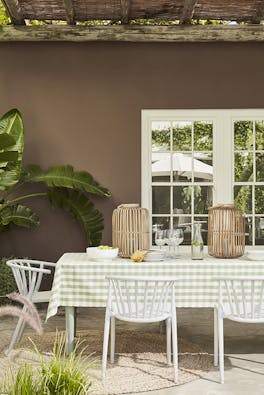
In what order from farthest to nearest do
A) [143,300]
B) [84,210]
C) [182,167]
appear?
[182,167] → [84,210] → [143,300]

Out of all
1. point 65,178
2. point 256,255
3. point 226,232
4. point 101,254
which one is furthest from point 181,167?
point 101,254

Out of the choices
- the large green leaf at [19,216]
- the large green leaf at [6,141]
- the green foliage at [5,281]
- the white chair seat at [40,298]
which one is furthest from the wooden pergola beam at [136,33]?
the white chair seat at [40,298]

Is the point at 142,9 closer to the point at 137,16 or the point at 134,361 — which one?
the point at 137,16

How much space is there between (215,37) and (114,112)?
4.99 ft

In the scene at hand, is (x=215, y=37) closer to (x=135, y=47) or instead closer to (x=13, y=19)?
(x=135, y=47)

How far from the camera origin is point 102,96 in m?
8.12

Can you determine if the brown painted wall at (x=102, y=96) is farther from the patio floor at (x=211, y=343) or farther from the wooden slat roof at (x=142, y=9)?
the patio floor at (x=211, y=343)

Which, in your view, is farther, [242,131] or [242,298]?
[242,131]

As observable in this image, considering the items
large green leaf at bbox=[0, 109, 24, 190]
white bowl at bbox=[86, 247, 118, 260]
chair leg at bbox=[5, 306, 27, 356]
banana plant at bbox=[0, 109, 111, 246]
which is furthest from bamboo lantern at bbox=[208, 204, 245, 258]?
large green leaf at bbox=[0, 109, 24, 190]

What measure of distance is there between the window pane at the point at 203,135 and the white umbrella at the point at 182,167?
0.21 m

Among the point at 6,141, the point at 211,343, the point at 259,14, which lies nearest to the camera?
the point at 211,343

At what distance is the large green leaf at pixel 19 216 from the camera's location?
760 centimetres

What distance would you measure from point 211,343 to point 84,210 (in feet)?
8.55

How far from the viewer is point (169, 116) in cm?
807
